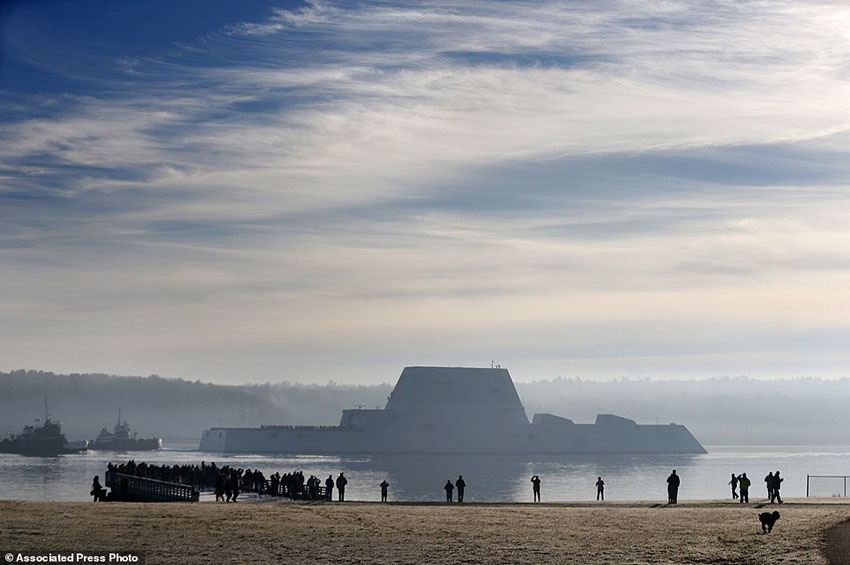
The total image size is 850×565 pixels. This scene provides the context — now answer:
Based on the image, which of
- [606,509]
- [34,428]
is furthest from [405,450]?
[606,509]

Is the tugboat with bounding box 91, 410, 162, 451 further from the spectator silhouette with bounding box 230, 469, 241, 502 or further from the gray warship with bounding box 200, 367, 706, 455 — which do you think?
the spectator silhouette with bounding box 230, 469, 241, 502

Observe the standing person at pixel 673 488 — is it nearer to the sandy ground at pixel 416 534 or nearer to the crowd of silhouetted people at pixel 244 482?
the sandy ground at pixel 416 534

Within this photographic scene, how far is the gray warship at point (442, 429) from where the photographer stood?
118 metres

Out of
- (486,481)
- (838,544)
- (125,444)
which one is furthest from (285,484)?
(125,444)

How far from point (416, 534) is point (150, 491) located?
17.3m

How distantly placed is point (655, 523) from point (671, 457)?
11137 cm

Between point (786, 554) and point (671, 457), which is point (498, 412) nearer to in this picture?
point (671, 457)

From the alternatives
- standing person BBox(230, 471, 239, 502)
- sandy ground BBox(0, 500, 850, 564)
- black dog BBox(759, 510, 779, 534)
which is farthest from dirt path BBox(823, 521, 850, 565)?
standing person BBox(230, 471, 239, 502)

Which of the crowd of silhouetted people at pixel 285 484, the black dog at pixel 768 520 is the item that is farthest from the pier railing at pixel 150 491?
the black dog at pixel 768 520

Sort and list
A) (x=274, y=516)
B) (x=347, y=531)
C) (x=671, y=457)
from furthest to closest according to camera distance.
A: (x=671, y=457) → (x=274, y=516) → (x=347, y=531)

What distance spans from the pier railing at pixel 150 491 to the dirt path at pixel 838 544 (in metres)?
20.4

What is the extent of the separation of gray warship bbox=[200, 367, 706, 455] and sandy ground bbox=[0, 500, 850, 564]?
92703mm

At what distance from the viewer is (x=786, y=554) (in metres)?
17.9

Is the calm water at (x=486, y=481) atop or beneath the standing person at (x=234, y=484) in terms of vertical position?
beneath
